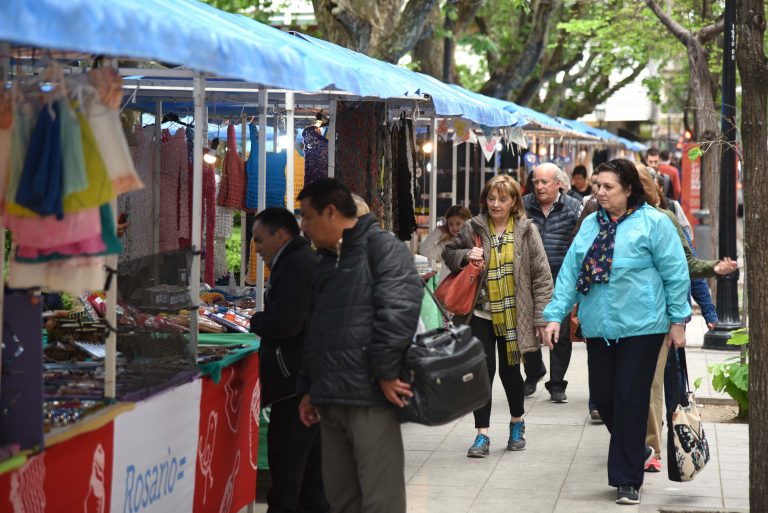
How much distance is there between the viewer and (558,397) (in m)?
10.3

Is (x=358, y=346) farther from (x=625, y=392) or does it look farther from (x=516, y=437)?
(x=516, y=437)

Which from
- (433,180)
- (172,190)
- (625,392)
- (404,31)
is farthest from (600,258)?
(404,31)

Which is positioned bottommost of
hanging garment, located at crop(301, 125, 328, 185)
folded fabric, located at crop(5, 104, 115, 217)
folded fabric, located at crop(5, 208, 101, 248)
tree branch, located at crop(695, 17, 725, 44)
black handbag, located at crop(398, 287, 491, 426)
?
black handbag, located at crop(398, 287, 491, 426)

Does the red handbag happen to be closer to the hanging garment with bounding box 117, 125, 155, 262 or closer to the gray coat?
the gray coat

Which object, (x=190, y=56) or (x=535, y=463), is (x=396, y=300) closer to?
(x=190, y=56)

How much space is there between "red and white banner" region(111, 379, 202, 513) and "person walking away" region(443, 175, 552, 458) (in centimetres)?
275

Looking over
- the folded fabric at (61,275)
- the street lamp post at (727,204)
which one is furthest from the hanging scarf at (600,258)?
the street lamp post at (727,204)

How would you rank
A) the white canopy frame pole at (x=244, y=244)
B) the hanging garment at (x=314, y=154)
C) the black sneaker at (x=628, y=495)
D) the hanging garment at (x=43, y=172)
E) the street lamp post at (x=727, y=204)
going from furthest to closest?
the street lamp post at (x=727, y=204)
the white canopy frame pole at (x=244, y=244)
the hanging garment at (x=314, y=154)
the black sneaker at (x=628, y=495)
the hanging garment at (x=43, y=172)

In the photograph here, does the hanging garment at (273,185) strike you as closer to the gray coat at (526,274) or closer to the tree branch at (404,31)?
the gray coat at (526,274)

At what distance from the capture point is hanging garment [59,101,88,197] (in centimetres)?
397

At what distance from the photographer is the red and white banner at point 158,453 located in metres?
4.93

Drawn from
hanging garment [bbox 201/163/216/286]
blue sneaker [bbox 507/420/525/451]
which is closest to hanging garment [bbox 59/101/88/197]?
blue sneaker [bbox 507/420/525/451]

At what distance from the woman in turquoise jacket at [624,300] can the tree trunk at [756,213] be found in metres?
0.58

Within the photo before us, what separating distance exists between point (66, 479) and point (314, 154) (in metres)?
5.30
